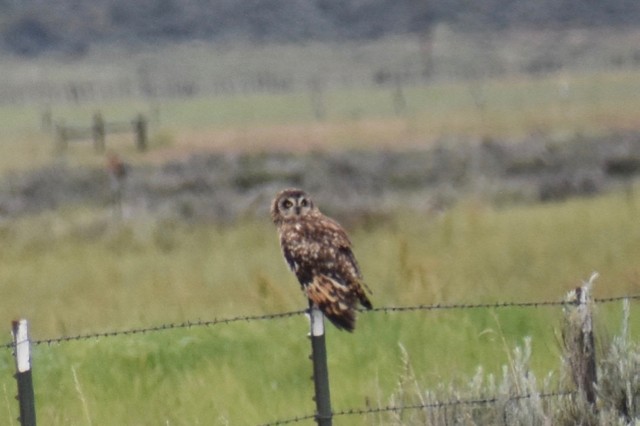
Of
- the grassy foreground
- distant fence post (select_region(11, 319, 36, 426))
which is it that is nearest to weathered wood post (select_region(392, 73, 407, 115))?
the grassy foreground

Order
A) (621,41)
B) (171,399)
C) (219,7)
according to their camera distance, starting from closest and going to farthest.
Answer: (171,399) → (621,41) → (219,7)

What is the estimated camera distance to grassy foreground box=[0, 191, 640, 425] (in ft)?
35.8

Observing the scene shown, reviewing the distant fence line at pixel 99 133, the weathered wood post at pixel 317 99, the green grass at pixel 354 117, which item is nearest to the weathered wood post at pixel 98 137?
the distant fence line at pixel 99 133

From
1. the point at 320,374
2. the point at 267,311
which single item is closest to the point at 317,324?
the point at 320,374

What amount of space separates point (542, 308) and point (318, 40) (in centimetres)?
11920

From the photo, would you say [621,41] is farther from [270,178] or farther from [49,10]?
[270,178]

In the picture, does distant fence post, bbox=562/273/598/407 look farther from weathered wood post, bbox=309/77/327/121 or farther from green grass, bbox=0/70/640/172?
weathered wood post, bbox=309/77/327/121

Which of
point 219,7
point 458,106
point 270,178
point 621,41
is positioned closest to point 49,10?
point 219,7

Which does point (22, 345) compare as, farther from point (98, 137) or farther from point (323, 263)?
point (98, 137)

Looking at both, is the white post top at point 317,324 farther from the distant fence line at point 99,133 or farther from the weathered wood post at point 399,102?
the weathered wood post at point 399,102

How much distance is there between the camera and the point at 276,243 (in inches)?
848

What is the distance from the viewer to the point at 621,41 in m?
127

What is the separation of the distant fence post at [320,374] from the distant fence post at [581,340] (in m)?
1.22

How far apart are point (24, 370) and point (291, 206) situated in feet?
9.98
